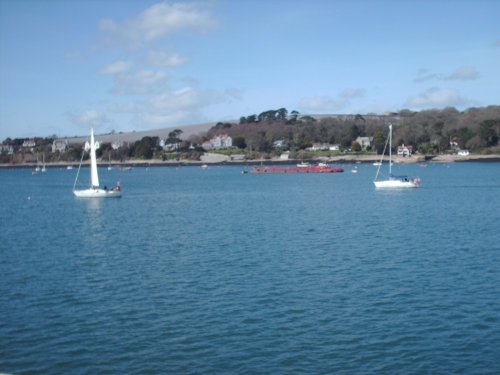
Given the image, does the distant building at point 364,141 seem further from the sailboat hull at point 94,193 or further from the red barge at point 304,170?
the sailboat hull at point 94,193

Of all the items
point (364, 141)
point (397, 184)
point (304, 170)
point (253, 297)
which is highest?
point (364, 141)

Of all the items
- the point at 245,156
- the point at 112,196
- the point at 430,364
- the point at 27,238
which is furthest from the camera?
the point at 245,156

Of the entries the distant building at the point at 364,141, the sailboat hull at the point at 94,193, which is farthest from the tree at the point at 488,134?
the sailboat hull at the point at 94,193

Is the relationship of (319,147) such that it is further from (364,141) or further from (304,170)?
(304,170)

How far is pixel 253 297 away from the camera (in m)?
19.7

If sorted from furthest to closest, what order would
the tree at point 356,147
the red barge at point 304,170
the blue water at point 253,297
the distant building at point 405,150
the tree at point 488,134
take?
1. the tree at point 356,147
2. the distant building at point 405,150
3. the tree at point 488,134
4. the red barge at point 304,170
5. the blue water at point 253,297

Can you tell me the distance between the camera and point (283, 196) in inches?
2456

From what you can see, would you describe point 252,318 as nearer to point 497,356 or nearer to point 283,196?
point 497,356

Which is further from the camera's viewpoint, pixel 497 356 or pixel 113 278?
pixel 113 278

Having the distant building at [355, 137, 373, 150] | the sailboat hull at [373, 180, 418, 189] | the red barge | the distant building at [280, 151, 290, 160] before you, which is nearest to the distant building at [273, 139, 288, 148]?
the distant building at [280, 151, 290, 160]

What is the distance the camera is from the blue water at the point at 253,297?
583 inches

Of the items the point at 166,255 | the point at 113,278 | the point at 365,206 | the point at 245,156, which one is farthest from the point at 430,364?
the point at 245,156

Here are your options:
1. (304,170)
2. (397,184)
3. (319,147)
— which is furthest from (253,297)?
(319,147)

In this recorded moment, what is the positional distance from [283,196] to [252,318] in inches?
1770
